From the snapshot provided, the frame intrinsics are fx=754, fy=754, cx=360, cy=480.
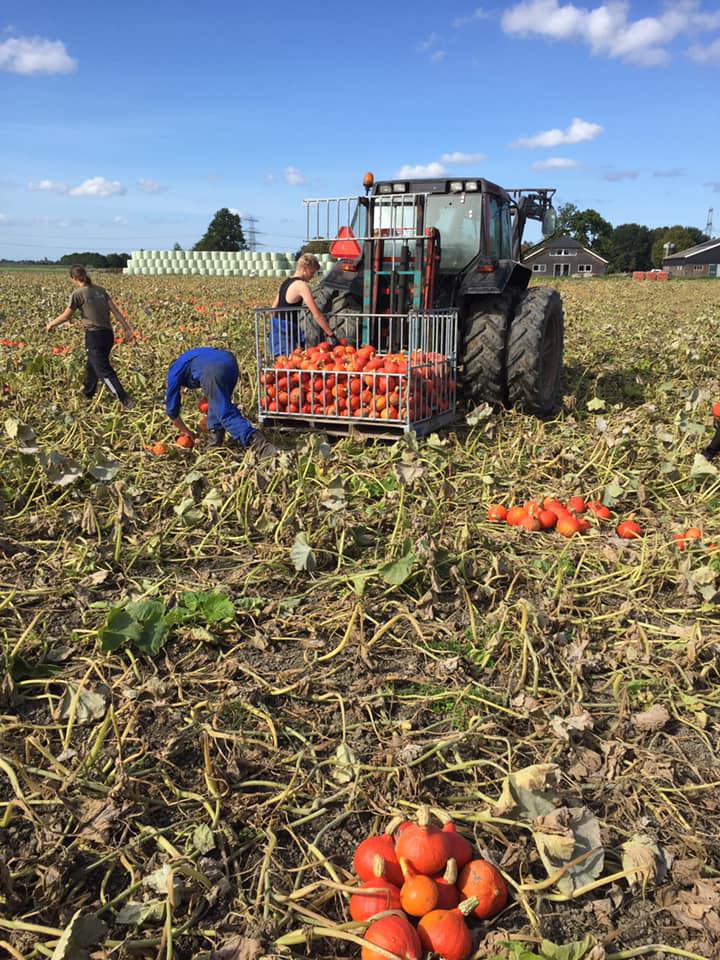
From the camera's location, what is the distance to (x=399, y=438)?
582 centimetres

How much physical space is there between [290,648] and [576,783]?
1.41 meters

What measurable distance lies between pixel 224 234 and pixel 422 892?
99.8 metres

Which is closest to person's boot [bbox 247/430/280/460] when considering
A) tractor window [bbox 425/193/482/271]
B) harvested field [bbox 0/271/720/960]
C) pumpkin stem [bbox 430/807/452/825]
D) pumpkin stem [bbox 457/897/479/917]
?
harvested field [bbox 0/271/720/960]

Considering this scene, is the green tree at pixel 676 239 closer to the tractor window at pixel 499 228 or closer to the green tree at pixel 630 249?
the green tree at pixel 630 249

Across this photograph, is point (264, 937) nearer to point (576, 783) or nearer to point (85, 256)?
point (576, 783)

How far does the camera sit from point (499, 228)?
7879 mm

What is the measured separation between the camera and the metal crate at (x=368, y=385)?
5.97 m

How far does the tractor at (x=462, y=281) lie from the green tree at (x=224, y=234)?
90.7 metres

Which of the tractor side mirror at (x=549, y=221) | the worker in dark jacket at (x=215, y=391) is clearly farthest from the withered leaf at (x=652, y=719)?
the tractor side mirror at (x=549, y=221)

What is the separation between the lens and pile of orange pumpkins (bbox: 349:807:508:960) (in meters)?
1.90

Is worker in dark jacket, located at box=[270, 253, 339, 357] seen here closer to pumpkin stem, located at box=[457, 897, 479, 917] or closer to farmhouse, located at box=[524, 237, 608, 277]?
pumpkin stem, located at box=[457, 897, 479, 917]

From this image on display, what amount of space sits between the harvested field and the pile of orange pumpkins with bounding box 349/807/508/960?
9 cm

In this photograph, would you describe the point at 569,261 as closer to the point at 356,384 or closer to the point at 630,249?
the point at 630,249

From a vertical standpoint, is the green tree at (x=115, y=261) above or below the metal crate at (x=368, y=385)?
above
